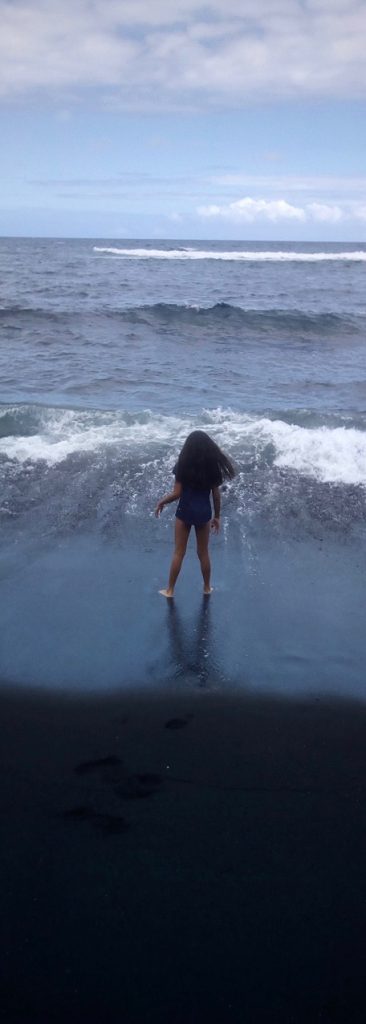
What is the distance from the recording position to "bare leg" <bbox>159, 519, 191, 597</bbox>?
18.1 feet

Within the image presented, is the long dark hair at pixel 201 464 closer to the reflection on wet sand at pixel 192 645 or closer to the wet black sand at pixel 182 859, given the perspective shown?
the reflection on wet sand at pixel 192 645

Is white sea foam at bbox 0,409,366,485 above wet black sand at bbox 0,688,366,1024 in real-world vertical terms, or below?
above

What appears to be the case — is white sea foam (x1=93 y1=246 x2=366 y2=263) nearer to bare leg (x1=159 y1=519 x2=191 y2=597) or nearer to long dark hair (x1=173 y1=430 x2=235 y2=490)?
bare leg (x1=159 y1=519 x2=191 y2=597)

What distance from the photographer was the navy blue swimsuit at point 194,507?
5344mm

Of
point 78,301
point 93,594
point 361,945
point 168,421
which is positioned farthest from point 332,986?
point 78,301

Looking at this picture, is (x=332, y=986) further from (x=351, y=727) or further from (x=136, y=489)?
(x=136, y=489)

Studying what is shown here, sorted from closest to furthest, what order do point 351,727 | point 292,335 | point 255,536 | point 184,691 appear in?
1. point 351,727
2. point 184,691
3. point 255,536
4. point 292,335

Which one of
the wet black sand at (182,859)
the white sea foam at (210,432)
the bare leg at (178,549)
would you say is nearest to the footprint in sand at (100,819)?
the wet black sand at (182,859)

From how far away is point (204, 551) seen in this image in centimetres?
557

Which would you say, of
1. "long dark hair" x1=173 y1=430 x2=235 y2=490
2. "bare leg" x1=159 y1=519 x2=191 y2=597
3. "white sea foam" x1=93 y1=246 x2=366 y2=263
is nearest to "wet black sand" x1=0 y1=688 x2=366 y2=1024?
"bare leg" x1=159 y1=519 x2=191 y2=597

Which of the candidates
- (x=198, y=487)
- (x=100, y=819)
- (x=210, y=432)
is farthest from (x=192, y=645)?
(x=210, y=432)

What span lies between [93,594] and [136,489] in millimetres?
2615

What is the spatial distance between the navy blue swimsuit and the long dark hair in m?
0.06

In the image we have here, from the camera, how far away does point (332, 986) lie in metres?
2.81
